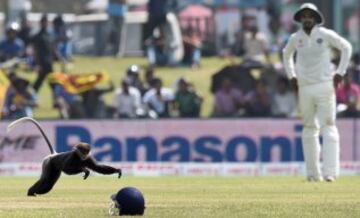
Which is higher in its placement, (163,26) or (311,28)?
(311,28)

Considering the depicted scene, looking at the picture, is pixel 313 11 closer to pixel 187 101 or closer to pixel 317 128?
pixel 317 128

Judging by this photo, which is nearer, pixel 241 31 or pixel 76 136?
pixel 76 136

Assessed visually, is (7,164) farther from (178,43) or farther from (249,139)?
(178,43)

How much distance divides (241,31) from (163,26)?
6.59ft

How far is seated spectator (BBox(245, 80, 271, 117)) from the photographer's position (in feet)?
81.4

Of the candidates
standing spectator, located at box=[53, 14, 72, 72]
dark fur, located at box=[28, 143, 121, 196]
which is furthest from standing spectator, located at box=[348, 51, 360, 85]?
dark fur, located at box=[28, 143, 121, 196]

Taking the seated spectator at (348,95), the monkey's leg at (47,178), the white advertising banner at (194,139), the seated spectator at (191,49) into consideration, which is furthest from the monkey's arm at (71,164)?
the seated spectator at (191,49)

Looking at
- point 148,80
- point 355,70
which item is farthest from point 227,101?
point 355,70

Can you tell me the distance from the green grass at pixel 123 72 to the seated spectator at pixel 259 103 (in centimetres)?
397

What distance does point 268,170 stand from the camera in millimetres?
21281

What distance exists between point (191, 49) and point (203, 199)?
2158 cm

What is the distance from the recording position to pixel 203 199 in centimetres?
1309

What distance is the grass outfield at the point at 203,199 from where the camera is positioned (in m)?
11.4

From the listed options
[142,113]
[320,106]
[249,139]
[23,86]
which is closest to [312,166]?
[320,106]
